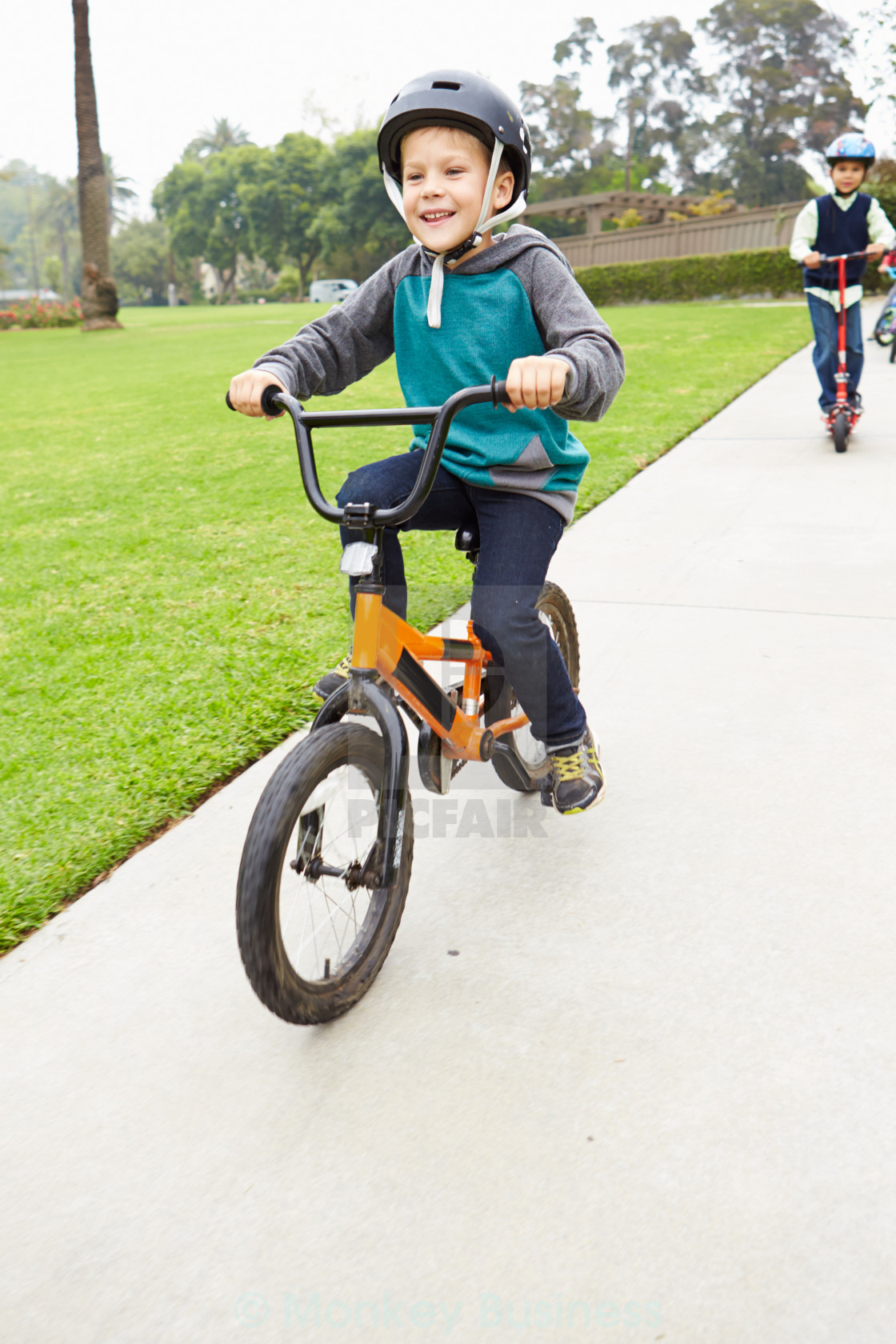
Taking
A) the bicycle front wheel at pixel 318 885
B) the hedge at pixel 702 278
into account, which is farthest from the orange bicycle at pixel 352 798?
the hedge at pixel 702 278

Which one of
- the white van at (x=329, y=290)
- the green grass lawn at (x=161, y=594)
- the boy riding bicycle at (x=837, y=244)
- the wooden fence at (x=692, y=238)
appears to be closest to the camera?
the green grass lawn at (x=161, y=594)

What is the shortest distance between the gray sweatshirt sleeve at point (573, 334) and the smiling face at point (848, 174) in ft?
17.2

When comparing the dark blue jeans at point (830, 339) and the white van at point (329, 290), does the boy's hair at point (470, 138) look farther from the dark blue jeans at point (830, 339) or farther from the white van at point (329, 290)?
the white van at point (329, 290)

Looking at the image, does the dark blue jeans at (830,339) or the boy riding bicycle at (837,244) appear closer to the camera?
the boy riding bicycle at (837,244)

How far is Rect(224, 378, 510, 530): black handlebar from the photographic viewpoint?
1.83 m

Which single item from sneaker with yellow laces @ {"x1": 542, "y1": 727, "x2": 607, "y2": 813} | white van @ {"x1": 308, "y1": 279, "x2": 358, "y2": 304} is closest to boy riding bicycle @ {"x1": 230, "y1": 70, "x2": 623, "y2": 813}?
sneaker with yellow laces @ {"x1": 542, "y1": 727, "x2": 607, "y2": 813}

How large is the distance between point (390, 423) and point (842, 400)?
6119 mm

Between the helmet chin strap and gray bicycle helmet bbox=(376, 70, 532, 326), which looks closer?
gray bicycle helmet bbox=(376, 70, 532, 326)

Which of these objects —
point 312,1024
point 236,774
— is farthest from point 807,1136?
point 236,774

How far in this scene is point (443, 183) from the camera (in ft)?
7.16

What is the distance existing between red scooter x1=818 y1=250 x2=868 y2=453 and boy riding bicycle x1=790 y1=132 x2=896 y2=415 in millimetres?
31

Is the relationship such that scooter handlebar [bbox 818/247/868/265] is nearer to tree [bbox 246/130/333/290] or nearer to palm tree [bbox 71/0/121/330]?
palm tree [bbox 71/0/121/330]

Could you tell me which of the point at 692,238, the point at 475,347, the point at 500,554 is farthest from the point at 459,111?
the point at 692,238

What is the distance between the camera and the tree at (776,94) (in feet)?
176
